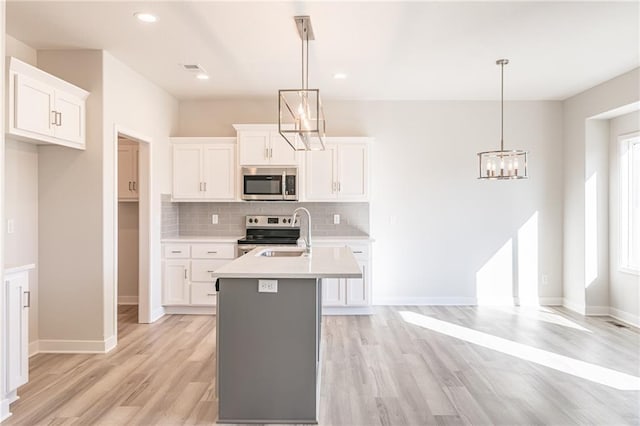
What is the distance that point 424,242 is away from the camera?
18.4 ft

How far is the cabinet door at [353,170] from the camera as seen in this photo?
5.27m

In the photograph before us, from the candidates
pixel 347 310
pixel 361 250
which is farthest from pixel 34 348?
pixel 361 250

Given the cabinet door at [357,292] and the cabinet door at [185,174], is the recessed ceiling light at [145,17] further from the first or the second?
the cabinet door at [357,292]

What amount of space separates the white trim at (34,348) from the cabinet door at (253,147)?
2809 millimetres

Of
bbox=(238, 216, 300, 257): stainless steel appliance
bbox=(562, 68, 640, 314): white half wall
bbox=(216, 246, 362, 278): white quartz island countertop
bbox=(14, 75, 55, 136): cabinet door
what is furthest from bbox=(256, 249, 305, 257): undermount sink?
bbox=(562, 68, 640, 314): white half wall

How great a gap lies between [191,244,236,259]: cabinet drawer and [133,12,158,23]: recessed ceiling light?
265 cm

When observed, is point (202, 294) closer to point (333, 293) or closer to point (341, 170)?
point (333, 293)

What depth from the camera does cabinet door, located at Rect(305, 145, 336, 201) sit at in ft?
17.3

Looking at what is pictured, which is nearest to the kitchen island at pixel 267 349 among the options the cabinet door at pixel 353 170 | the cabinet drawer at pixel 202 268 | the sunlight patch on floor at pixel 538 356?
the sunlight patch on floor at pixel 538 356

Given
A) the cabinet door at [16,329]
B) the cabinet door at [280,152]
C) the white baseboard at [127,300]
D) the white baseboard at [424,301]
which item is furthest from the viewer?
the white baseboard at [127,300]

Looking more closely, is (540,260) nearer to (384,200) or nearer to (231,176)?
(384,200)

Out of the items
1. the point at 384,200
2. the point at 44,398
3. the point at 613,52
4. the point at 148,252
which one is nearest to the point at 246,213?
the point at 148,252

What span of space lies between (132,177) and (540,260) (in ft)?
18.1

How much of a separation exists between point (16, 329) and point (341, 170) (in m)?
3.65
